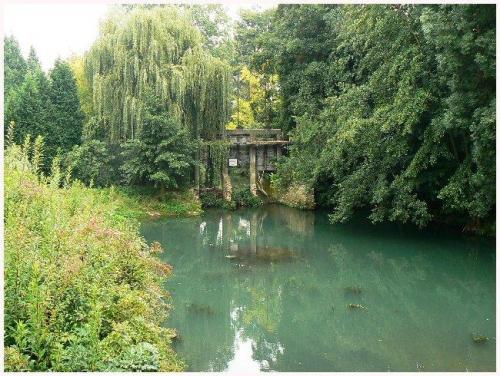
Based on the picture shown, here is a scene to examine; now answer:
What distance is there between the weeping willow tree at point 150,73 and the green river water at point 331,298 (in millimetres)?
4916

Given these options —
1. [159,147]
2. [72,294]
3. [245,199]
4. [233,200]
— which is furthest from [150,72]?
[72,294]

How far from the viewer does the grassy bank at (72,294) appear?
14.0ft

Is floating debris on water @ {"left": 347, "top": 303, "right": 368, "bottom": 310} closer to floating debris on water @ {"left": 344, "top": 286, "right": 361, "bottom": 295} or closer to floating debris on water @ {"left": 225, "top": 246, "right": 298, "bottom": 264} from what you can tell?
floating debris on water @ {"left": 344, "top": 286, "right": 361, "bottom": 295}

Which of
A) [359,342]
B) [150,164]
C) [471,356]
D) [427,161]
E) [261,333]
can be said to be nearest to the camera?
[471,356]

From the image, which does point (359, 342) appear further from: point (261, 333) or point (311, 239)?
point (311, 239)

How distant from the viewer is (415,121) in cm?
1205

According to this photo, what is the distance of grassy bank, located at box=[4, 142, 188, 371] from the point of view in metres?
4.27

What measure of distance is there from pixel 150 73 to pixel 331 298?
12031mm

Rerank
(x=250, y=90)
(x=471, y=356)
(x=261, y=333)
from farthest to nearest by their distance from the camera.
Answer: (x=250, y=90)
(x=261, y=333)
(x=471, y=356)

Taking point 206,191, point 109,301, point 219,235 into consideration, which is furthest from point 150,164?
point 109,301

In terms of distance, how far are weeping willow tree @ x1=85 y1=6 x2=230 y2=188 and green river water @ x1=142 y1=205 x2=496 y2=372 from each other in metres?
4.92

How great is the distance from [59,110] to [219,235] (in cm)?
946

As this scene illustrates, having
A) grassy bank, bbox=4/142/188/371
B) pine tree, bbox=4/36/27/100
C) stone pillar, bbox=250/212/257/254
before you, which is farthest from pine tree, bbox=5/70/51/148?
pine tree, bbox=4/36/27/100

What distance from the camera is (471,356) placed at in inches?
262
